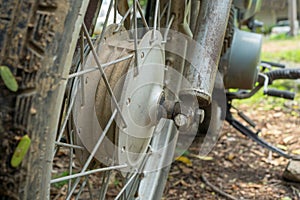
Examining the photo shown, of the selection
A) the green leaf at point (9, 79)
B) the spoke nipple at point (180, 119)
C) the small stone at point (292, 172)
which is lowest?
the small stone at point (292, 172)

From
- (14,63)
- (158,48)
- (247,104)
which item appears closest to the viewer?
(14,63)

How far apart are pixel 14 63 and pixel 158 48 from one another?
0.51m

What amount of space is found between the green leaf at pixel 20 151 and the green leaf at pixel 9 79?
0.06 metres

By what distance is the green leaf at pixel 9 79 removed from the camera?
51 centimetres

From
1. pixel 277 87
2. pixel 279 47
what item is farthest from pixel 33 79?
pixel 279 47

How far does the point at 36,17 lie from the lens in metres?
0.53

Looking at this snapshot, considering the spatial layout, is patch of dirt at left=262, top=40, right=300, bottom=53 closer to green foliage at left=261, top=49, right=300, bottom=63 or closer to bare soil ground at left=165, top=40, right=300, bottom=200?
green foliage at left=261, top=49, right=300, bottom=63

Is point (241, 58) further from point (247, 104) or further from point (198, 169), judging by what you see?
point (247, 104)

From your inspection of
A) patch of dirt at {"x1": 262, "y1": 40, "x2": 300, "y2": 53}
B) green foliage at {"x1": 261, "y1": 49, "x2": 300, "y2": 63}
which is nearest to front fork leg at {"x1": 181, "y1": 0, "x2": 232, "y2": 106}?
green foliage at {"x1": 261, "y1": 49, "x2": 300, "y2": 63}

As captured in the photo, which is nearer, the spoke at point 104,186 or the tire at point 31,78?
the tire at point 31,78

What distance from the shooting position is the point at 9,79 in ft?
1.68

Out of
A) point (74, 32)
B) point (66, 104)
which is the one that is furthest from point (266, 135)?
point (74, 32)

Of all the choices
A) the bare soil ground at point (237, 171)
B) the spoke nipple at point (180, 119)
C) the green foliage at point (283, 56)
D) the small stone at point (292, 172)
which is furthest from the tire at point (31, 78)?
the green foliage at point (283, 56)

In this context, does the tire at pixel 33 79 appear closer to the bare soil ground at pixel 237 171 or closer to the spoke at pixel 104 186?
the spoke at pixel 104 186
